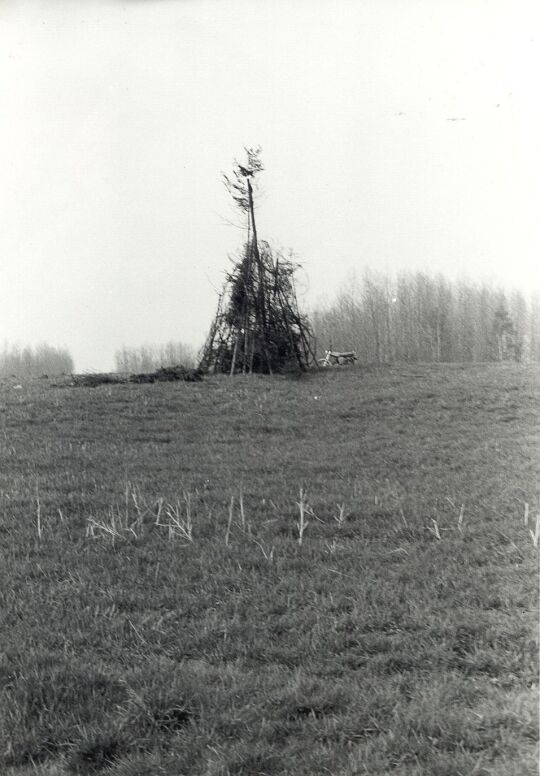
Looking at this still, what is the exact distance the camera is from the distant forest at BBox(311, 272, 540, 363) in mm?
45938

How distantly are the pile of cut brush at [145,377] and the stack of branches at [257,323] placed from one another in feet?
7.82

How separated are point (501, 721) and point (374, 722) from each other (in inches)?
25.1

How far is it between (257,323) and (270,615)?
58.6 feet

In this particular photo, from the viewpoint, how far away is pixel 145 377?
19312 millimetres

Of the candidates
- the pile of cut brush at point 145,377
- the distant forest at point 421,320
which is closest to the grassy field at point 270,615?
the pile of cut brush at point 145,377

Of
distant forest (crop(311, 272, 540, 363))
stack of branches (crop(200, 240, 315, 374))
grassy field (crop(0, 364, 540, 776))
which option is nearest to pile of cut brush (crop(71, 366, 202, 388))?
stack of branches (crop(200, 240, 315, 374))

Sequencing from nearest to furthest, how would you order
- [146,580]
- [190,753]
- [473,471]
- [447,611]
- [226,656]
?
1. [190,753]
2. [226,656]
3. [447,611]
4. [146,580]
5. [473,471]

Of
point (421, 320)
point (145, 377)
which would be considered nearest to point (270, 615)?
point (145, 377)

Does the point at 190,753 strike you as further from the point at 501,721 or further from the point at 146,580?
the point at 146,580

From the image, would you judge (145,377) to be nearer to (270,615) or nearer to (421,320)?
(270,615)

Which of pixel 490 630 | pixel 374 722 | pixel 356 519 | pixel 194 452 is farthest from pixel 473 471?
pixel 374 722

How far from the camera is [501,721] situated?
311 centimetres

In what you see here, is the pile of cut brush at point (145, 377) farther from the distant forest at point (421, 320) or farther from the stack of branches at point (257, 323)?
the distant forest at point (421, 320)

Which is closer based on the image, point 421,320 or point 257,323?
point 257,323
